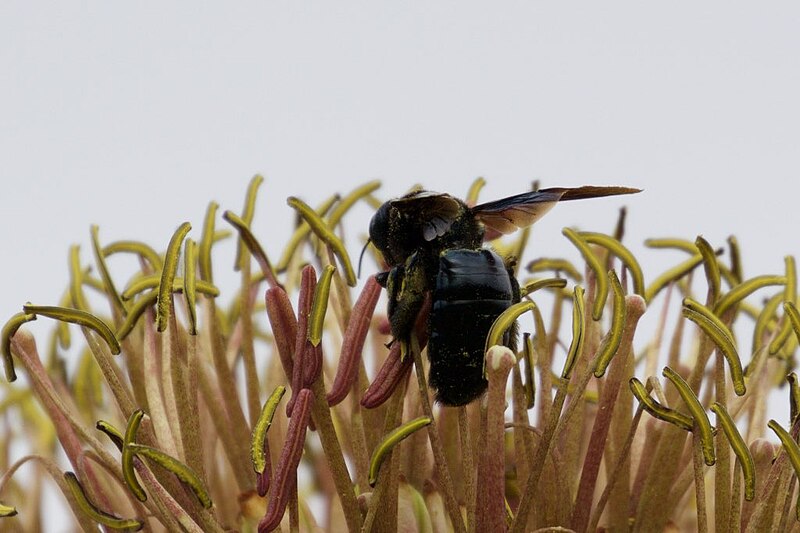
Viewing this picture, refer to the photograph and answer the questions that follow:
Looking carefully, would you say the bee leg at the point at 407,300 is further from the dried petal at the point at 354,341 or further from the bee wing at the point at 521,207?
the bee wing at the point at 521,207

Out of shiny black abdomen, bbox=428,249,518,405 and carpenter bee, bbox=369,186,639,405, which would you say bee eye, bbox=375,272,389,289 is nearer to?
carpenter bee, bbox=369,186,639,405

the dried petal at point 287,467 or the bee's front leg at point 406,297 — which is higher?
the bee's front leg at point 406,297

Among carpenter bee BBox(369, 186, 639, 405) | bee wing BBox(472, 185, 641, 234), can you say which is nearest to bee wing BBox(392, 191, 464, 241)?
carpenter bee BBox(369, 186, 639, 405)

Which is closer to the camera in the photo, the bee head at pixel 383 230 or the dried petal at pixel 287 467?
the dried petal at pixel 287 467

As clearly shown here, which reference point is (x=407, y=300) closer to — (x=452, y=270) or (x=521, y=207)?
(x=452, y=270)

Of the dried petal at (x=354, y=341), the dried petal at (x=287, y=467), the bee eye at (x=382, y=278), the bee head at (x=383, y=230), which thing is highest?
the bee head at (x=383, y=230)

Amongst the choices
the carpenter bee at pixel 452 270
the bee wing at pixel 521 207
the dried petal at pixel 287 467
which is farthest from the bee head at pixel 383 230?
the dried petal at pixel 287 467

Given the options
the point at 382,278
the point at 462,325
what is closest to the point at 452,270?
the point at 462,325
